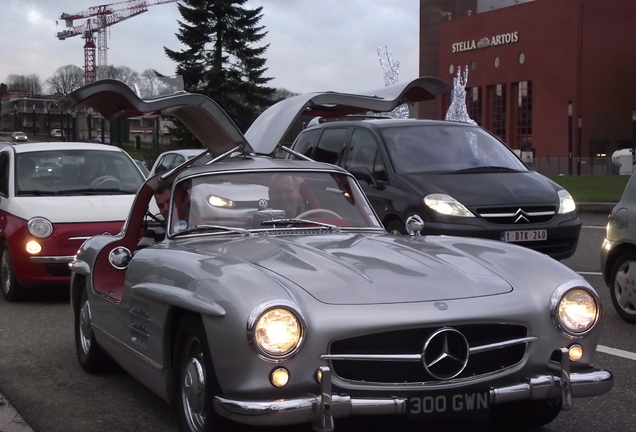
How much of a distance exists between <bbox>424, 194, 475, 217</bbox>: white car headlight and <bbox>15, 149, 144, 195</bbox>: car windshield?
11.2ft

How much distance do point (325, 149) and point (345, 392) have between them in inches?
321

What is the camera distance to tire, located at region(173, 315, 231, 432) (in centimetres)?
402

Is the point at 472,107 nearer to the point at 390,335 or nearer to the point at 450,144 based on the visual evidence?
the point at 450,144

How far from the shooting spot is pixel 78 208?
984cm

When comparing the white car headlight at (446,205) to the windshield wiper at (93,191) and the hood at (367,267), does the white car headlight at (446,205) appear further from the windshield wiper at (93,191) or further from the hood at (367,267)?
the hood at (367,267)

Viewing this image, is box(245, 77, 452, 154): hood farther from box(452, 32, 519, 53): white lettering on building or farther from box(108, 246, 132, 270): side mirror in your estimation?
box(452, 32, 519, 53): white lettering on building

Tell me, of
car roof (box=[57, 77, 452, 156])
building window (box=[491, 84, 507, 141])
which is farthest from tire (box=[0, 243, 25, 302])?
building window (box=[491, 84, 507, 141])

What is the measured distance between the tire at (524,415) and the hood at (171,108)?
8.49 ft

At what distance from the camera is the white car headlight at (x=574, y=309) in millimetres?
4254

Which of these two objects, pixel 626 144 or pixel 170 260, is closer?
pixel 170 260

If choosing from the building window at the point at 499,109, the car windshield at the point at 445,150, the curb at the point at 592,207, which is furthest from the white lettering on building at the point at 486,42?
the car windshield at the point at 445,150

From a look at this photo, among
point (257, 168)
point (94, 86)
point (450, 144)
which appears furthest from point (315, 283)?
point (450, 144)

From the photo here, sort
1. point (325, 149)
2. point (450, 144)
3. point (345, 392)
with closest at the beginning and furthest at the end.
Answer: point (345, 392), point (450, 144), point (325, 149)

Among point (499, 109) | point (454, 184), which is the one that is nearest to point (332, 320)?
point (454, 184)
